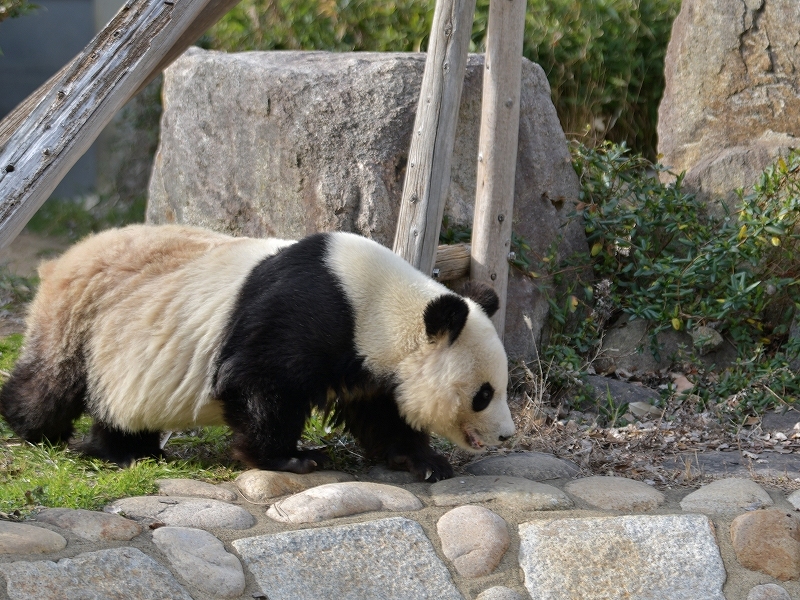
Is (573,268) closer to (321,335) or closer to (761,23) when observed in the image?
(761,23)

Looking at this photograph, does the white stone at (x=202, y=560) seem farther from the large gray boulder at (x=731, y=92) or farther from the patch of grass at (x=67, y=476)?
the large gray boulder at (x=731, y=92)

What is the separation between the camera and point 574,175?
19.0ft

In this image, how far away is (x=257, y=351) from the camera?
358cm

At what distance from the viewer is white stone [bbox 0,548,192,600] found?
2.61 meters

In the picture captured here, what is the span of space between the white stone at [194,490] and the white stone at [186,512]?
0.35 feet

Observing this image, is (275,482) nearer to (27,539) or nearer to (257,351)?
(257,351)

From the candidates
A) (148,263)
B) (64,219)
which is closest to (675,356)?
(148,263)

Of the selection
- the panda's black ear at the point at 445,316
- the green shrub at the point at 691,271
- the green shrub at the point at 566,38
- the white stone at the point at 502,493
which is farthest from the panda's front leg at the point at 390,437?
the green shrub at the point at 566,38

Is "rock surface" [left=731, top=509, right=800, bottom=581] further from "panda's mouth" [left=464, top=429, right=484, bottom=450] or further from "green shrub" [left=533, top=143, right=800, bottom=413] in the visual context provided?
"green shrub" [left=533, top=143, right=800, bottom=413]

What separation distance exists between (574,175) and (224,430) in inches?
106

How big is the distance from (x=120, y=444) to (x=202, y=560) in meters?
1.25

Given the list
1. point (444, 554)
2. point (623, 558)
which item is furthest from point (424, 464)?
point (623, 558)

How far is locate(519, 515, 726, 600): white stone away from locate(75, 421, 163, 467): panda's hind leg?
167 centimetres

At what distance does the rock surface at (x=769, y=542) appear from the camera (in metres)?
3.33
